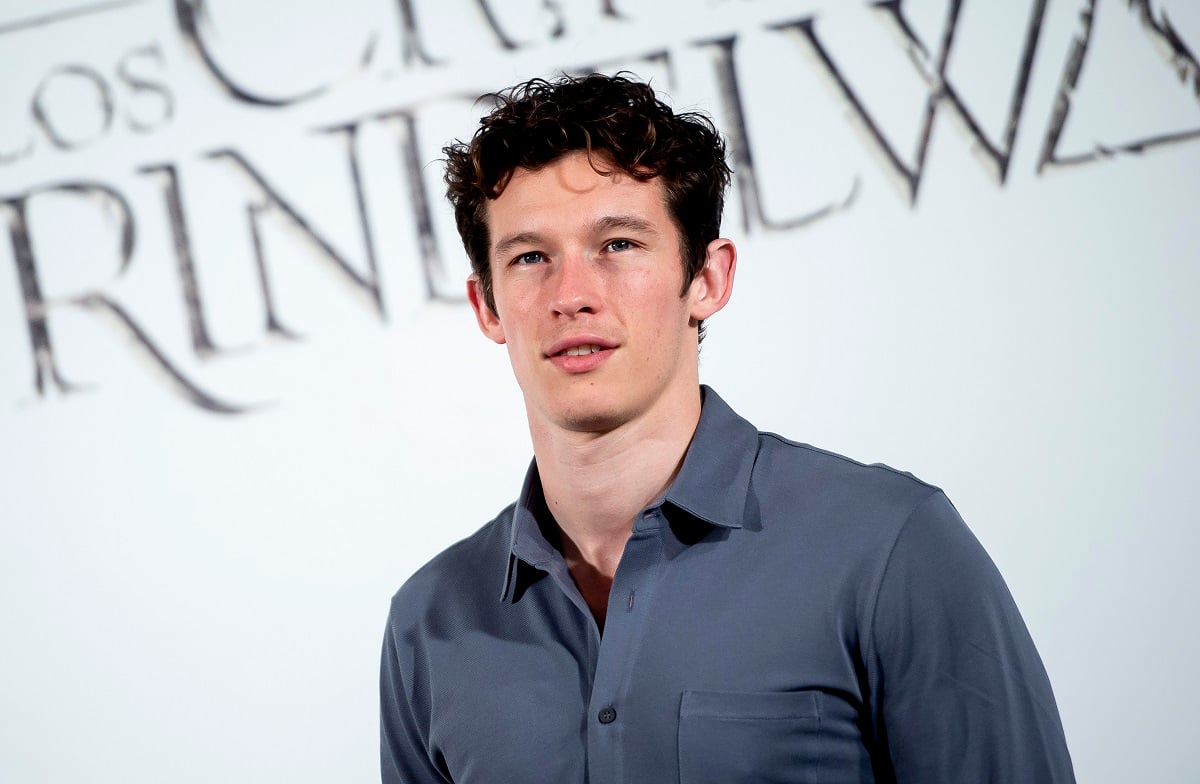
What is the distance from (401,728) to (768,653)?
50 cm

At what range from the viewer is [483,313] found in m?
1.48

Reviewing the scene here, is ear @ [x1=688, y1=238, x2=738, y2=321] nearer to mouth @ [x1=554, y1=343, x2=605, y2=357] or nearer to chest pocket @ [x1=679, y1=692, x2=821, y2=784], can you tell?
mouth @ [x1=554, y1=343, x2=605, y2=357]

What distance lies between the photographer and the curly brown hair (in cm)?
133

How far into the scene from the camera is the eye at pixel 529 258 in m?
1.32

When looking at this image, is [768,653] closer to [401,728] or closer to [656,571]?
[656,571]

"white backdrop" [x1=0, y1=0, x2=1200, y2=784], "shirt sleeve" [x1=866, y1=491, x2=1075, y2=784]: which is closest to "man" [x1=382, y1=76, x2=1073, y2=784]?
"shirt sleeve" [x1=866, y1=491, x2=1075, y2=784]

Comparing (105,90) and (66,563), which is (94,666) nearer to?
(66,563)

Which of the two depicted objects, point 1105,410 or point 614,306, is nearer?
point 614,306

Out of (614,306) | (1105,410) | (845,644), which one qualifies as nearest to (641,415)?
(614,306)

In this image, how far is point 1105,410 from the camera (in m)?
2.03

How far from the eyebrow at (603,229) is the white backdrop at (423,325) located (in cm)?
80

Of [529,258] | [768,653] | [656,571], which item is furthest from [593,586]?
[529,258]

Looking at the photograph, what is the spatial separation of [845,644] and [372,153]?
1.37 meters

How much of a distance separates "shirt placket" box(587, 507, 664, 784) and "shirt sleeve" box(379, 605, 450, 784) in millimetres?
289
